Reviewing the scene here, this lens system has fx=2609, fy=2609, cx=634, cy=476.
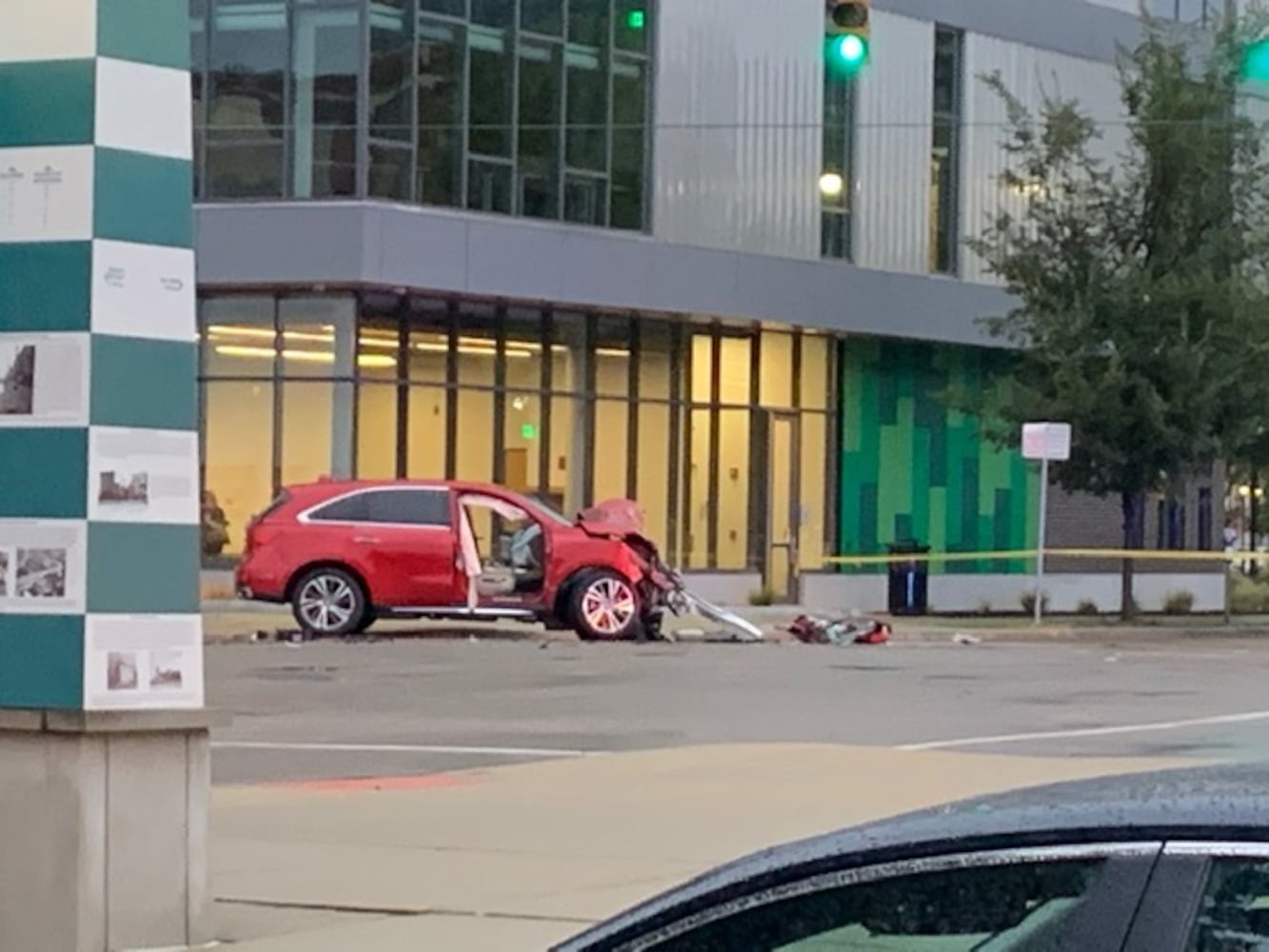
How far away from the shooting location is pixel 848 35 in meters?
18.6

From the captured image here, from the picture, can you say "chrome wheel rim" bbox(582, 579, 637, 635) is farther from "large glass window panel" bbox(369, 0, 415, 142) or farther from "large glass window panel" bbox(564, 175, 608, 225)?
"large glass window panel" bbox(564, 175, 608, 225)

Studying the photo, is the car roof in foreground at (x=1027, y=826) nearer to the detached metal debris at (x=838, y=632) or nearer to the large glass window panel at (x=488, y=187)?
the detached metal debris at (x=838, y=632)

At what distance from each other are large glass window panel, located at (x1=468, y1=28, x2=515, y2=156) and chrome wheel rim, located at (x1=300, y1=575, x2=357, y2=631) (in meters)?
10.5

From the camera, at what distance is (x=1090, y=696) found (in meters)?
22.2

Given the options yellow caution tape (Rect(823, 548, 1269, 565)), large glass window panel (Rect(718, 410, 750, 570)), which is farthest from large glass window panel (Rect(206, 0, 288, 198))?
yellow caution tape (Rect(823, 548, 1269, 565))

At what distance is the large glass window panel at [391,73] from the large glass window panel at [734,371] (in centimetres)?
766

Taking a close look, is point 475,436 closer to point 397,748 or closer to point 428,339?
point 428,339

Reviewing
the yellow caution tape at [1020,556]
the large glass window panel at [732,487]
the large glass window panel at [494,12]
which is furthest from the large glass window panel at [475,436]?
the yellow caution tape at [1020,556]

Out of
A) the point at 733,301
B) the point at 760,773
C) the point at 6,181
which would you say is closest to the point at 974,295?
the point at 733,301

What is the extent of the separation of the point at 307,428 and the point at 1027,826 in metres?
34.4

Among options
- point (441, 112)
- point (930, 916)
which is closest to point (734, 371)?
point (441, 112)

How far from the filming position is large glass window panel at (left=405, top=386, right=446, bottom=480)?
124 feet

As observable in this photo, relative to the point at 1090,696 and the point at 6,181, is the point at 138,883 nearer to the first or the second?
the point at 6,181

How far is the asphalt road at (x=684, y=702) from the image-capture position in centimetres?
1742
